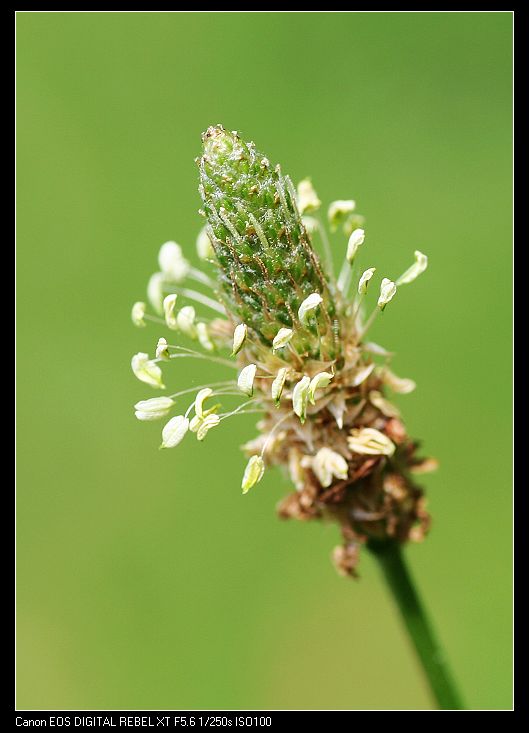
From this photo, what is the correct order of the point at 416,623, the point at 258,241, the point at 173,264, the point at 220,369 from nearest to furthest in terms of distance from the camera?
1. the point at 258,241
2. the point at 416,623
3. the point at 173,264
4. the point at 220,369

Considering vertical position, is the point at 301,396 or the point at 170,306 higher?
the point at 170,306

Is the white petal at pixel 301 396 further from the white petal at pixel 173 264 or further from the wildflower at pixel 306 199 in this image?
the white petal at pixel 173 264

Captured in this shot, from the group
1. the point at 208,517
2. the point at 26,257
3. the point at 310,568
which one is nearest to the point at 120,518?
the point at 208,517

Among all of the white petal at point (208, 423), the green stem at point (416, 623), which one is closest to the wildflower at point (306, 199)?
the white petal at point (208, 423)

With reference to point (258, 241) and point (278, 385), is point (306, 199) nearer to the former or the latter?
point (258, 241)

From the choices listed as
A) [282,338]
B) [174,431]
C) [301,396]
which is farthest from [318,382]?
[174,431]

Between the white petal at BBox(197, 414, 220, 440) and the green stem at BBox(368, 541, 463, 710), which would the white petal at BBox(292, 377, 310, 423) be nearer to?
the white petal at BBox(197, 414, 220, 440)

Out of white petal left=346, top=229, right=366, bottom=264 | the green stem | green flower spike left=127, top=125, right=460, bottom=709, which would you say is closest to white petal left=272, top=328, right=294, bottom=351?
green flower spike left=127, top=125, right=460, bottom=709
